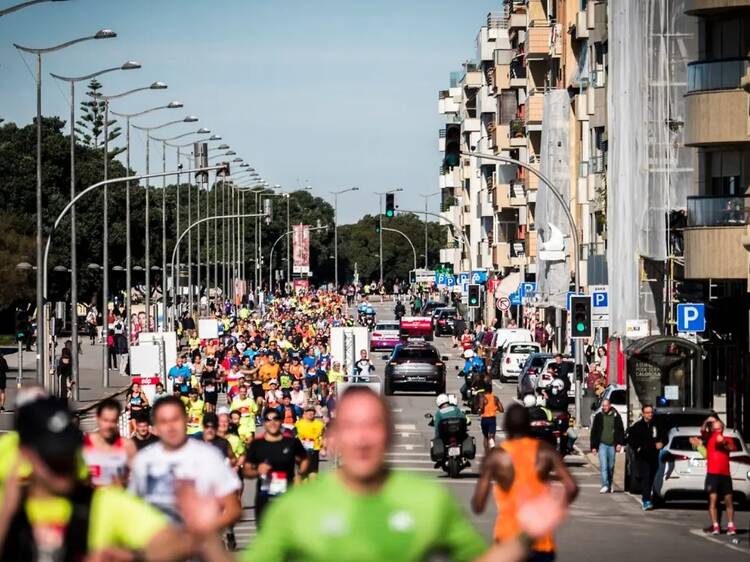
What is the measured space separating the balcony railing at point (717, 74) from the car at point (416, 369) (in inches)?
537

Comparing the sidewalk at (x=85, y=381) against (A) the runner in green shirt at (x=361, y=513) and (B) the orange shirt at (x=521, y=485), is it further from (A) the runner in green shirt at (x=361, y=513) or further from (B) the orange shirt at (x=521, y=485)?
(A) the runner in green shirt at (x=361, y=513)

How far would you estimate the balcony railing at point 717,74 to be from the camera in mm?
44438

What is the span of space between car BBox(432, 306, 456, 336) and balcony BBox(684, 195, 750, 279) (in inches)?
2423

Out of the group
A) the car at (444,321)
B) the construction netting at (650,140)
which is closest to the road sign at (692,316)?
the construction netting at (650,140)

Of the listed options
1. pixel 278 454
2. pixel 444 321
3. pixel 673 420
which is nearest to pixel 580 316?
pixel 673 420

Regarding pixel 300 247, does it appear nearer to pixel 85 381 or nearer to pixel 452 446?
pixel 85 381

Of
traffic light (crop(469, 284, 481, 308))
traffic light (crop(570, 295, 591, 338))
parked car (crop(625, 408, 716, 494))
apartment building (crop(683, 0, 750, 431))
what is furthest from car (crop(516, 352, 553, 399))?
traffic light (crop(469, 284, 481, 308))

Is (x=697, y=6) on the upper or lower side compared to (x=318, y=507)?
upper

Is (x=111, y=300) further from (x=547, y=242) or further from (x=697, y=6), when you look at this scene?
(x=697, y=6)

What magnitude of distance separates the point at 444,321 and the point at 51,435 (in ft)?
336

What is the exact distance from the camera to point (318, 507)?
225 inches

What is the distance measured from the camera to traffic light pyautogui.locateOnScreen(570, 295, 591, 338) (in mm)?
42781

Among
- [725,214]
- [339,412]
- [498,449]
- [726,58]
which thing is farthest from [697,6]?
[339,412]

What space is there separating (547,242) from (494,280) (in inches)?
1362
